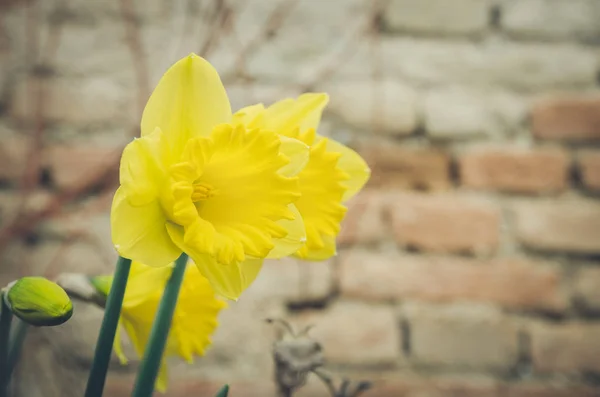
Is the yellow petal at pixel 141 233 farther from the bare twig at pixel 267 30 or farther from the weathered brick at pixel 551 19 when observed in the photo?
the weathered brick at pixel 551 19

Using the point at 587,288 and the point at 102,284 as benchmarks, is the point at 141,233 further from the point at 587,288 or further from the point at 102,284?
the point at 587,288

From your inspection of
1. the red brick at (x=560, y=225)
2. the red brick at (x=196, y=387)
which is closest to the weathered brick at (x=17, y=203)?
the red brick at (x=196, y=387)

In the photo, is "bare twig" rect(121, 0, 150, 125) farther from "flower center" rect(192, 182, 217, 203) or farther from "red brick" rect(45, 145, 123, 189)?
"flower center" rect(192, 182, 217, 203)

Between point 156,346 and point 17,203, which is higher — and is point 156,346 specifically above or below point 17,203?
above

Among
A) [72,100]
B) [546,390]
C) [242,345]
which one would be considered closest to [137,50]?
[72,100]

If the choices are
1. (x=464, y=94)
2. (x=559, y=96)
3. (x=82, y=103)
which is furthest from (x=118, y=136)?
(x=559, y=96)
